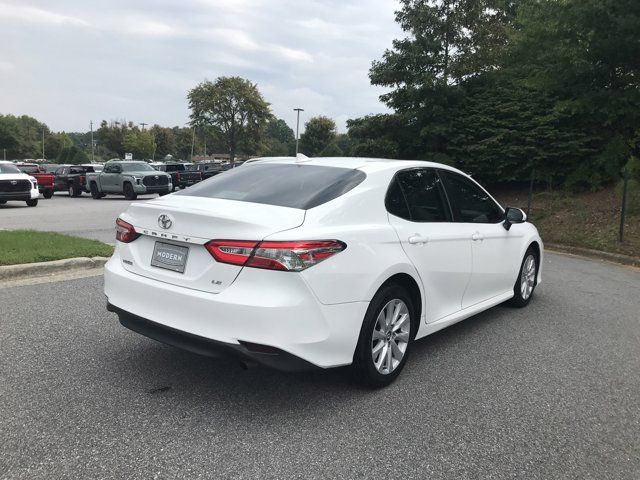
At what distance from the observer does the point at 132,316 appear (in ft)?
11.9

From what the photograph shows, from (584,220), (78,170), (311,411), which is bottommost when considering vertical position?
(311,411)

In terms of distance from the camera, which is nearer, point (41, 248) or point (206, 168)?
point (41, 248)

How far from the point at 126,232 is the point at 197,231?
2.71 feet

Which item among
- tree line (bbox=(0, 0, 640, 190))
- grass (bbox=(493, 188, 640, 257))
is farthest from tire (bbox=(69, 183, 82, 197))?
grass (bbox=(493, 188, 640, 257))

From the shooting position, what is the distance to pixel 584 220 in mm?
Result: 14273

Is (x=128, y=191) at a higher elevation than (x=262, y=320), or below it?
below

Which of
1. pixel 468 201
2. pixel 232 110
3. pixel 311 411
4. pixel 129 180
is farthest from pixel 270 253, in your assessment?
pixel 232 110

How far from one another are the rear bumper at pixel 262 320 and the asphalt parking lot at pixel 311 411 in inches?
17.2

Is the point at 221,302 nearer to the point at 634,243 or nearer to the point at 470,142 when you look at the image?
the point at 634,243

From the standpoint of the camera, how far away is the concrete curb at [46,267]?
21.5 ft

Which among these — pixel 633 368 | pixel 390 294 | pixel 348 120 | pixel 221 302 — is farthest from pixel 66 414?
pixel 348 120

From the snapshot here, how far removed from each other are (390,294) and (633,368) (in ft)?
Result: 7.66

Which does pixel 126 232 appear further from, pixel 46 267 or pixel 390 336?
pixel 46 267

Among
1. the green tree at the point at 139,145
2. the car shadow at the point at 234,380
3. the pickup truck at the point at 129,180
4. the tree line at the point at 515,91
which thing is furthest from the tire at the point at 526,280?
the green tree at the point at 139,145
